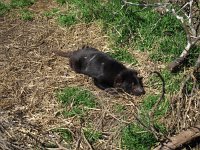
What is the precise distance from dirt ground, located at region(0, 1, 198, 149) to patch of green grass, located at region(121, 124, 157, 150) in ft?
0.43

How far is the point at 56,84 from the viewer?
716 cm

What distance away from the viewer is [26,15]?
8.65 metres

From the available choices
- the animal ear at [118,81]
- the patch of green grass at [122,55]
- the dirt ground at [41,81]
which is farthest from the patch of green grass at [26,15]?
the animal ear at [118,81]

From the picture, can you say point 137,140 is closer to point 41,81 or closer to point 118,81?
point 118,81

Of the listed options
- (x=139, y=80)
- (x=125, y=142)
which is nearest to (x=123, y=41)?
(x=139, y=80)

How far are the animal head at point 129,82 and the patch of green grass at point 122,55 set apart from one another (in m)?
0.62

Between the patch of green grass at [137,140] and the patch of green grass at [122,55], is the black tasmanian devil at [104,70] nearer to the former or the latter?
the patch of green grass at [122,55]

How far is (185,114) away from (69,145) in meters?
1.56

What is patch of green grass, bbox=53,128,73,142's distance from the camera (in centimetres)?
618

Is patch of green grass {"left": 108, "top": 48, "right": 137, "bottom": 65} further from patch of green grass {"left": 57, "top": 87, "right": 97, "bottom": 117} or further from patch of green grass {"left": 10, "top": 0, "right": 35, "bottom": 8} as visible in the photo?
patch of green grass {"left": 10, "top": 0, "right": 35, "bottom": 8}

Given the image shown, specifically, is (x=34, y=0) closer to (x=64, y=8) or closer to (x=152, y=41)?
(x=64, y=8)

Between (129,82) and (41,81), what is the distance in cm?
131

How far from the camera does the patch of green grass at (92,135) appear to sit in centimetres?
619

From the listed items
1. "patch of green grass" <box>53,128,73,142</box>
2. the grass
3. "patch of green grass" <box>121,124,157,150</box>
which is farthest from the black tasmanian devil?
"patch of green grass" <box>53,128,73,142</box>
